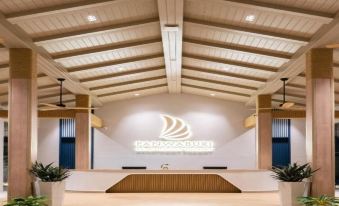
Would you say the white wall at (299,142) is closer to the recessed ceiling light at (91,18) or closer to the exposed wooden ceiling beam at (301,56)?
the exposed wooden ceiling beam at (301,56)

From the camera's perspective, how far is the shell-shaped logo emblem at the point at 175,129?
66.2ft

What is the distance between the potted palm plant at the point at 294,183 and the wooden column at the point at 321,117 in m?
0.18

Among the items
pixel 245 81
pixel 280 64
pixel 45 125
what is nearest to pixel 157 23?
pixel 280 64

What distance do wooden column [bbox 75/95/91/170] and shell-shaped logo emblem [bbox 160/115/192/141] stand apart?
4.24 meters

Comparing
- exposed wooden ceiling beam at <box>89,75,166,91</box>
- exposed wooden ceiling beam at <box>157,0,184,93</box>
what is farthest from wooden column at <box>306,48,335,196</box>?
exposed wooden ceiling beam at <box>89,75,166,91</box>

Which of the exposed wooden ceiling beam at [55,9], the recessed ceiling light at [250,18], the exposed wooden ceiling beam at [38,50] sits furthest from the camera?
the recessed ceiling light at [250,18]

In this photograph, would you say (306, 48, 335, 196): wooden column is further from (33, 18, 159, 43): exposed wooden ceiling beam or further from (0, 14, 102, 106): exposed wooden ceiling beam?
(0, 14, 102, 106): exposed wooden ceiling beam

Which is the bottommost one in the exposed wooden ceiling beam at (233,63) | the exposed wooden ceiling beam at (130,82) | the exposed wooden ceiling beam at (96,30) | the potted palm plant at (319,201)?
the potted palm plant at (319,201)

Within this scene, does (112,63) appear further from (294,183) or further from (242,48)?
(294,183)

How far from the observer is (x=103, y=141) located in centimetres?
2044

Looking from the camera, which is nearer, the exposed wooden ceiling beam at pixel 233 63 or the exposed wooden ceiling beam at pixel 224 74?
the exposed wooden ceiling beam at pixel 233 63

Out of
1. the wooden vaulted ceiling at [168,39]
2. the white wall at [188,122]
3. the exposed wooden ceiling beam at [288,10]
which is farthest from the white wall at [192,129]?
the exposed wooden ceiling beam at [288,10]

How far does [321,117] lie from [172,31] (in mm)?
3644

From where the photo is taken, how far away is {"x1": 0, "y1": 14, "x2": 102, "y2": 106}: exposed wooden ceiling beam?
8.73 m
